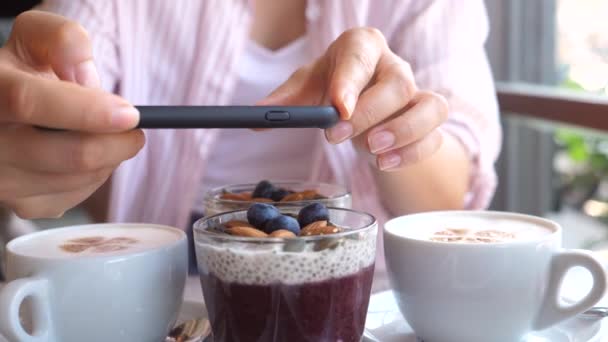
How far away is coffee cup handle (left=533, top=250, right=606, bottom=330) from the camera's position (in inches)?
18.1

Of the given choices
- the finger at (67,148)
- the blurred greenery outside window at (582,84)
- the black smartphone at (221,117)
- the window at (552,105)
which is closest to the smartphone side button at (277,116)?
the black smartphone at (221,117)

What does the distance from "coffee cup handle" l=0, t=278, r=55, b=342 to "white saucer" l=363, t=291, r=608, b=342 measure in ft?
0.72

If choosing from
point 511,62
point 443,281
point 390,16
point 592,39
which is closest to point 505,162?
point 511,62

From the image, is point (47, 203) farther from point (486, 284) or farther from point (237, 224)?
point (486, 284)

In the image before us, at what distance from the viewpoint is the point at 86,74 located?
553mm

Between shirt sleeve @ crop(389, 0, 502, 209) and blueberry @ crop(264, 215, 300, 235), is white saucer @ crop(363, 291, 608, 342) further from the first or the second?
shirt sleeve @ crop(389, 0, 502, 209)

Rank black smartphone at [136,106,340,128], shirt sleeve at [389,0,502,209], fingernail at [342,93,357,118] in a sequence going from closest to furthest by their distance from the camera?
black smartphone at [136,106,340,128] → fingernail at [342,93,357,118] → shirt sleeve at [389,0,502,209]

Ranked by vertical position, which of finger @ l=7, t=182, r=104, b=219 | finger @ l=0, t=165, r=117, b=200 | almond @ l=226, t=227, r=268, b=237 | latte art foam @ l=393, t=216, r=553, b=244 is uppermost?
finger @ l=0, t=165, r=117, b=200

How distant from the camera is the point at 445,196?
35.4 inches

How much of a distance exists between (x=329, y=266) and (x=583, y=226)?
128 cm

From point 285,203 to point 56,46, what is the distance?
0.22m

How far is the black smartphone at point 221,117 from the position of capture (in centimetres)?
42

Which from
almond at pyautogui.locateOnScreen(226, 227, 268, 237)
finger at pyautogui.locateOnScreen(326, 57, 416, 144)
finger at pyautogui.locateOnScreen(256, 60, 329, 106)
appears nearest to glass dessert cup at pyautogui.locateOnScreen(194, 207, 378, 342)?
almond at pyautogui.locateOnScreen(226, 227, 268, 237)

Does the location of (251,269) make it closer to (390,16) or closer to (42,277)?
(42,277)
